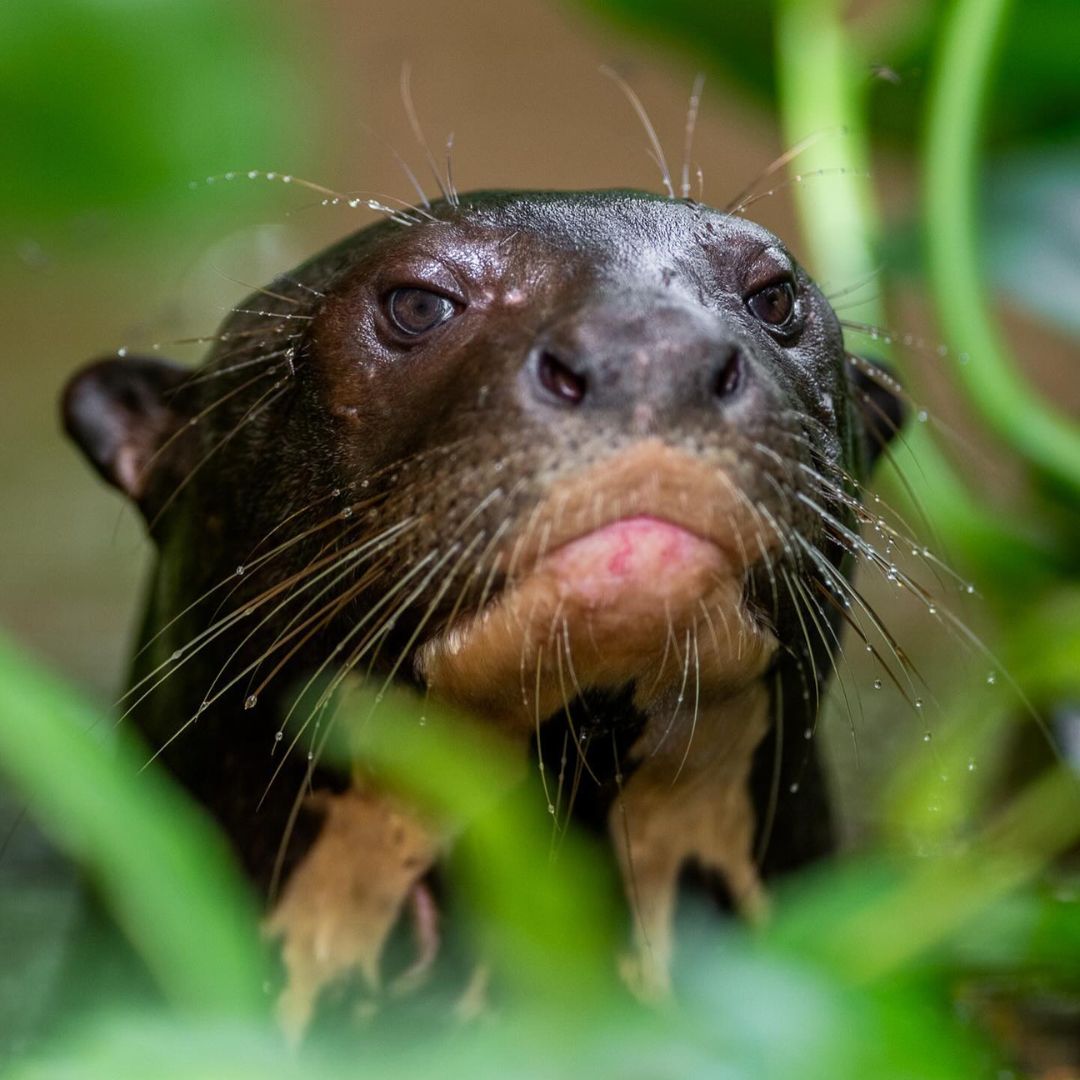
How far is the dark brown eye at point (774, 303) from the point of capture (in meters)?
1.87

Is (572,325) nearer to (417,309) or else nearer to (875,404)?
(417,309)

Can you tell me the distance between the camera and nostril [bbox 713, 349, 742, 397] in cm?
151

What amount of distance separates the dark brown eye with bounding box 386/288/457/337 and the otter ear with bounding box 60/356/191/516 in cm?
57

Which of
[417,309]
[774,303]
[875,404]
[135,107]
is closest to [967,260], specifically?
[875,404]

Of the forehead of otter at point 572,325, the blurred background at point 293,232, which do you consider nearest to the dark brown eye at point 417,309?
the forehead of otter at point 572,325

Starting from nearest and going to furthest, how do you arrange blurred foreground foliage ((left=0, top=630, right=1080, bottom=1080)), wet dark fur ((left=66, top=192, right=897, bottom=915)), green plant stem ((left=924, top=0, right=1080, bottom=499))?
blurred foreground foliage ((left=0, top=630, right=1080, bottom=1080)) < wet dark fur ((left=66, top=192, right=897, bottom=915)) < green plant stem ((left=924, top=0, right=1080, bottom=499))

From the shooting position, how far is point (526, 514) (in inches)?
59.4

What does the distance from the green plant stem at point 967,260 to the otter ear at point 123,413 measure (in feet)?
3.99

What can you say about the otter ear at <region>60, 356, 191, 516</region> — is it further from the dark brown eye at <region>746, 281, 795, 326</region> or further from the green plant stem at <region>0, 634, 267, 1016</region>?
the green plant stem at <region>0, 634, 267, 1016</region>

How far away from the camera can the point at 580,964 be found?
3.18ft

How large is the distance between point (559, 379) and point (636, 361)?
3.2 inches

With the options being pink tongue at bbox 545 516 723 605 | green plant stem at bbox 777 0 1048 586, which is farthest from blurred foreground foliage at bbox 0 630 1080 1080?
green plant stem at bbox 777 0 1048 586

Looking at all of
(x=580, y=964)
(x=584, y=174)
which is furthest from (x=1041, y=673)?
(x=584, y=174)

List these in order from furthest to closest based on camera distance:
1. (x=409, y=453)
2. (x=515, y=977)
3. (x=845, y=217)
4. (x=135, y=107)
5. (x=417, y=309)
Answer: (x=845, y=217) < (x=135, y=107) < (x=417, y=309) < (x=409, y=453) < (x=515, y=977)
